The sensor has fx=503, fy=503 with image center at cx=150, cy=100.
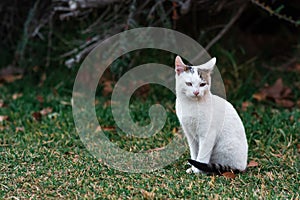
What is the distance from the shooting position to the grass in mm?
2371

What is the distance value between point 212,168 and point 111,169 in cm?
54

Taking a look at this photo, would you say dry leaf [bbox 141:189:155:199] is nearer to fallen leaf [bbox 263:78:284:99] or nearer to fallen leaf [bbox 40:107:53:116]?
fallen leaf [bbox 40:107:53:116]

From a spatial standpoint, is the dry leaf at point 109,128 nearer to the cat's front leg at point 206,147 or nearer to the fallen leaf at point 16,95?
the cat's front leg at point 206,147

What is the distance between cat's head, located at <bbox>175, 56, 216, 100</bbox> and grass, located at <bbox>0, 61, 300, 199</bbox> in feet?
1.41

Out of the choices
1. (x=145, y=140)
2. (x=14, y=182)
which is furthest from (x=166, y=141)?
(x=14, y=182)

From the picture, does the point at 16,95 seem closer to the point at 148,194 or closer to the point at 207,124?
the point at 207,124

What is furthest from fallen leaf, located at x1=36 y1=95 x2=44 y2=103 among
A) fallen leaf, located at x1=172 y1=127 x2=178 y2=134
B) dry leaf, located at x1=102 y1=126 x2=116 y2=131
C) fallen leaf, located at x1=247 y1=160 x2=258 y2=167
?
fallen leaf, located at x1=247 y1=160 x2=258 y2=167

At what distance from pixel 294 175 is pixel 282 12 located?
8.64ft

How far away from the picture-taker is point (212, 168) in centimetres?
258

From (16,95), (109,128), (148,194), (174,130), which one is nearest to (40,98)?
(16,95)

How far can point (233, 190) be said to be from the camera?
2400 mm

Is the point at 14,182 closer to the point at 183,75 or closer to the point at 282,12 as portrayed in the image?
the point at 183,75

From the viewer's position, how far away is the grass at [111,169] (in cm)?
237

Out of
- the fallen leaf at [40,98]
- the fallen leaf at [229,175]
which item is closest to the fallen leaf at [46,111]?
the fallen leaf at [40,98]
